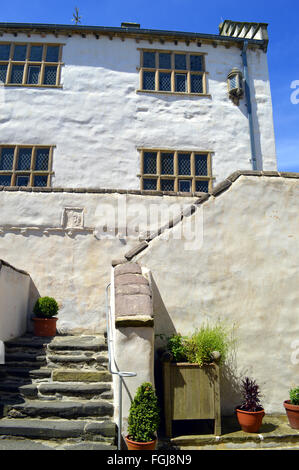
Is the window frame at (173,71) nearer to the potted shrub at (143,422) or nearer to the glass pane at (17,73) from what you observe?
the glass pane at (17,73)

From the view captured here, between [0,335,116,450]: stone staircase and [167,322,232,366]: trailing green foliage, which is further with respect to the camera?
[167,322,232,366]: trailing green foliage

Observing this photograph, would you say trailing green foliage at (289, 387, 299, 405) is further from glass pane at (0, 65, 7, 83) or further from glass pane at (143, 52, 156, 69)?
glass pane at (0, 65, 7, 83)

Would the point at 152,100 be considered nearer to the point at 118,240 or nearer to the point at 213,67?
the point at 213,67

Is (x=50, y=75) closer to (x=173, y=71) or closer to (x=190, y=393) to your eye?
(x=173, y=71)

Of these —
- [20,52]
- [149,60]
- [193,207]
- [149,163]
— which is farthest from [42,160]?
[193,207]

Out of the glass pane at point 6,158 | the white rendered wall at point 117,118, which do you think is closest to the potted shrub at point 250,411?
the white rendered wall at point 117,118

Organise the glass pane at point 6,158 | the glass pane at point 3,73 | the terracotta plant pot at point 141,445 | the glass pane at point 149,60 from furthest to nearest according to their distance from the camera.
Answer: the glass pane at point 149,60 → the glass pane at point 3,73 → the glass pane at point 6,158 → the terracotta plant pot at point 141,445

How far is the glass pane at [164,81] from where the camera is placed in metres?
12.1

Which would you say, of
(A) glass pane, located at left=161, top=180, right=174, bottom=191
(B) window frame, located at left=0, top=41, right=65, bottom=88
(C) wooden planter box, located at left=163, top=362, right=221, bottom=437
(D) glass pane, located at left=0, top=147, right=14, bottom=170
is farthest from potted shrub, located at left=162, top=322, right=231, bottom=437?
(B) window frame, located at left=0, top=41, right=65, bottom=88

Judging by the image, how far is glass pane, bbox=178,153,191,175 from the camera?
1132cm

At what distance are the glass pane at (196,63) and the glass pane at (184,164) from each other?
3299mm

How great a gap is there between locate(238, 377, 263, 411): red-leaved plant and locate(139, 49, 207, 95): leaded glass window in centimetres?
963

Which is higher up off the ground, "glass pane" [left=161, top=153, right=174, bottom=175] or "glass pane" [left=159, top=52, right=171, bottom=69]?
"glass pane" [left=159, top=52, right=171, bottom=69]
